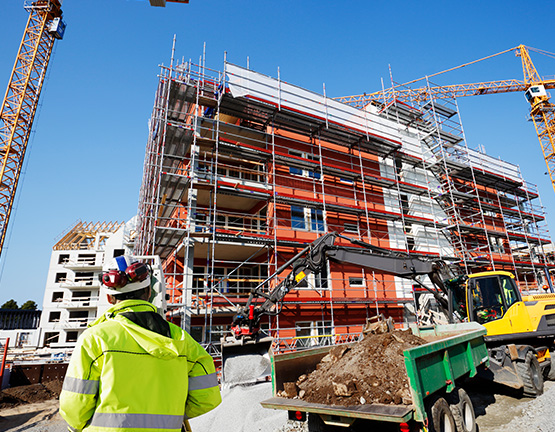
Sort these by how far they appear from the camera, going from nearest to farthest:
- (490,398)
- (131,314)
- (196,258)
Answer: (131,314) → (490,398) → (196,258)

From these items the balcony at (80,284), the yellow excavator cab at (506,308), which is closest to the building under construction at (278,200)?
the yellow excavator cab at (506,308)

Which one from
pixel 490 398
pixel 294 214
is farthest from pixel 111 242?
pixel 490 398

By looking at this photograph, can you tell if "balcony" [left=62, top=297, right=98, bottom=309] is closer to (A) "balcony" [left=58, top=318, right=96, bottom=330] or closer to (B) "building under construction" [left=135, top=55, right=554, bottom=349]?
(A) "balcony" [left=58, top=318, right=96, bottom=330]

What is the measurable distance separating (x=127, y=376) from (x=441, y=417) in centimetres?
466

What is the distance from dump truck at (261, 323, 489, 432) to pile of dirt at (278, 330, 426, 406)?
5.7 inches

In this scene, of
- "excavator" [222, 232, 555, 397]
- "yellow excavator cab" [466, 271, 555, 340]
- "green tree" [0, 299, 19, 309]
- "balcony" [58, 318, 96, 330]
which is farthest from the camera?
"green tree" [0, 299, 19, 309]

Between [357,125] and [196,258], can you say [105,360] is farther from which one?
[357,125]

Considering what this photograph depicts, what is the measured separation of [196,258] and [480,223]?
63.8ft

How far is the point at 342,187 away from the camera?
56.6 ft

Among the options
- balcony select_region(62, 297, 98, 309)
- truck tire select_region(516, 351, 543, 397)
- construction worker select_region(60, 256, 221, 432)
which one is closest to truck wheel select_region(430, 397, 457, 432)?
construction worker select_region(60, 256, 221, 432)

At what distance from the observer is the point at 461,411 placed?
506 cm

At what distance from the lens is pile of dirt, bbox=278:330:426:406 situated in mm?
4480

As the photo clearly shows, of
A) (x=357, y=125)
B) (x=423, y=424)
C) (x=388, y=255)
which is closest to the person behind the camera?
(x=423, y=424)

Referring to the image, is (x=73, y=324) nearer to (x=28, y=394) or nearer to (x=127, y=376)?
(x=28, y=394)
